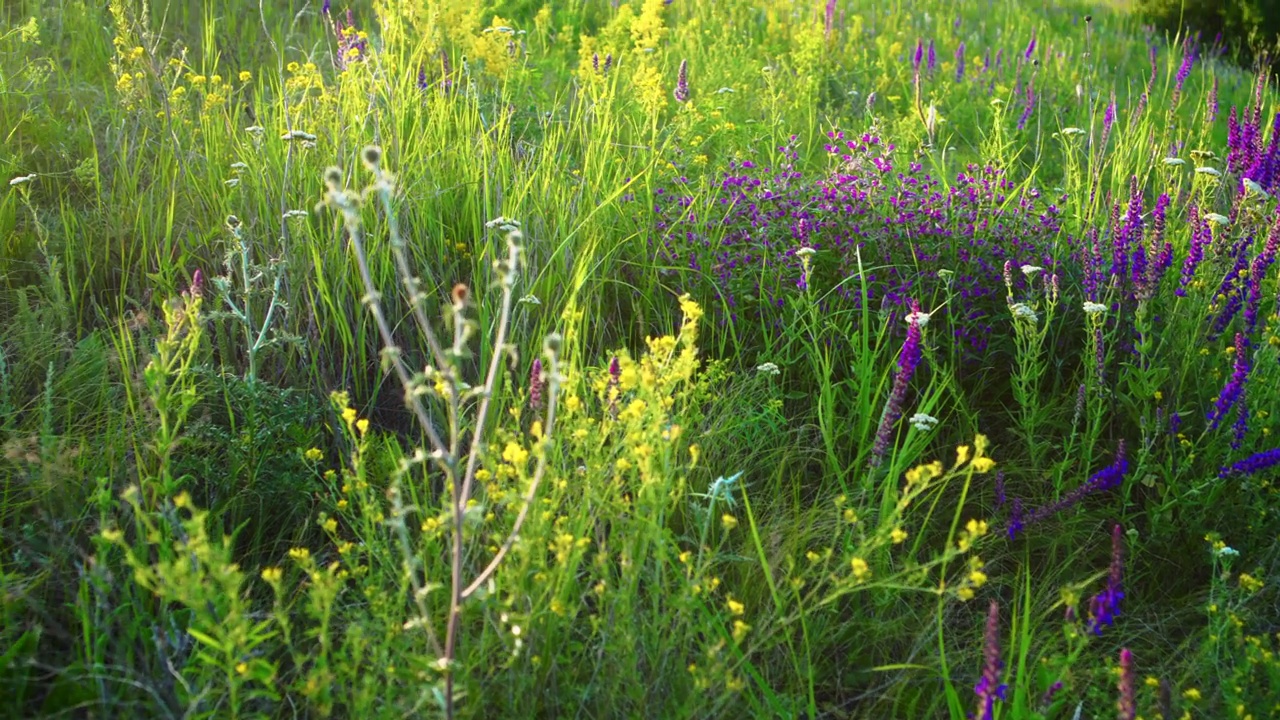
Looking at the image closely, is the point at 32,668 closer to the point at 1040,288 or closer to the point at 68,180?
the point at 68,180

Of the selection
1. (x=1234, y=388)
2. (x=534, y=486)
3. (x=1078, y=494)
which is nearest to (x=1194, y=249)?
(x=1234, y=388)

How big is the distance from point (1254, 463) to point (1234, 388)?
0.16 meters

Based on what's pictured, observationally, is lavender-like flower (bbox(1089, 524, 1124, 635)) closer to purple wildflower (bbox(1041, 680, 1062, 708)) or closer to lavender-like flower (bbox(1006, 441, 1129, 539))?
purple wildflower (bbox(1041, 680, 1062, 708))

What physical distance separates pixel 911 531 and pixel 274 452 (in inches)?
53.6

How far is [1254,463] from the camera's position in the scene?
2.10m

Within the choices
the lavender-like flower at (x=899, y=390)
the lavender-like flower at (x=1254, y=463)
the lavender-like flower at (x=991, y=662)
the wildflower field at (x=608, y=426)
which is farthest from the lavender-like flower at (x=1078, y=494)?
the lavender-like flower at (x=991, y=662)

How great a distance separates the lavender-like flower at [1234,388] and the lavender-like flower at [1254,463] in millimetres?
106

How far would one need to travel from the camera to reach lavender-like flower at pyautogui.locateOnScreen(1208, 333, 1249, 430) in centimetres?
212

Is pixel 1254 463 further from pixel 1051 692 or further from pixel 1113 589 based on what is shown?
pixel 1051 692

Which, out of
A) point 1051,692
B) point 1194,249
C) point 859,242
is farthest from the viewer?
point 859,242

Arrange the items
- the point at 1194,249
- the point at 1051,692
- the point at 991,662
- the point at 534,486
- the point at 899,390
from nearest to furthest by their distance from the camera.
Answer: the point at 534,486 < the point at 991,662 < the point at 1051,692 < the point at 899,390 < the point at 1194,249

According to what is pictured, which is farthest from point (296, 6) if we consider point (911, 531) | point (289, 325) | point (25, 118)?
point (911, 531)

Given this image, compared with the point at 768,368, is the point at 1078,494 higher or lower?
lower

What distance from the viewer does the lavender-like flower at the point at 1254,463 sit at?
81.9 inches
